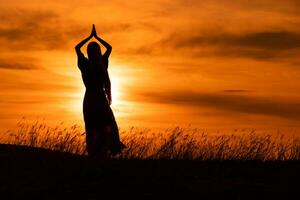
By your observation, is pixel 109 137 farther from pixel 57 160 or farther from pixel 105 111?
pixel 57 160

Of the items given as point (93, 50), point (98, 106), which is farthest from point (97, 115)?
point (93, 50)

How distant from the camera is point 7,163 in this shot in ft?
43.1

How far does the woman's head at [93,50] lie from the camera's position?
595 inches

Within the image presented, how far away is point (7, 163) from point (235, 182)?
459 cm

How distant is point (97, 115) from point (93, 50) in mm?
1626

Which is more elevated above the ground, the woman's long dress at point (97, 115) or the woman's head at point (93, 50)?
the woman's head at point (93, 50)

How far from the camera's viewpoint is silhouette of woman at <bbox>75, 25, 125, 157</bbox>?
1545 centimetres

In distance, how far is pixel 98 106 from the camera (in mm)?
15695

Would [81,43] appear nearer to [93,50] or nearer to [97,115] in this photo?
[93,50]

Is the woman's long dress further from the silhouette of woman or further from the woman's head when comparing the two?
the woman's head

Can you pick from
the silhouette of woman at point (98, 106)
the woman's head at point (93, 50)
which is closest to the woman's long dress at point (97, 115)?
the silhouette of woman at point (98, 106)

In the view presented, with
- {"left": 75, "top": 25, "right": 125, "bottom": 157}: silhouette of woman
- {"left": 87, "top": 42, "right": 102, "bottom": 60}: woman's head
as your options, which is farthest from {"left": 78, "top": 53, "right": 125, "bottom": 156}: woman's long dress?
{"left": 87, "top": 42, "right": 102, "bottom": 60}: woman's head

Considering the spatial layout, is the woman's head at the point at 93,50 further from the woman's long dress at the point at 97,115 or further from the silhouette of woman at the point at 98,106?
the woman's long dress at the point at 97,115

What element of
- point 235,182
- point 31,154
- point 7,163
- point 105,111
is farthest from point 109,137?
point 235,182
